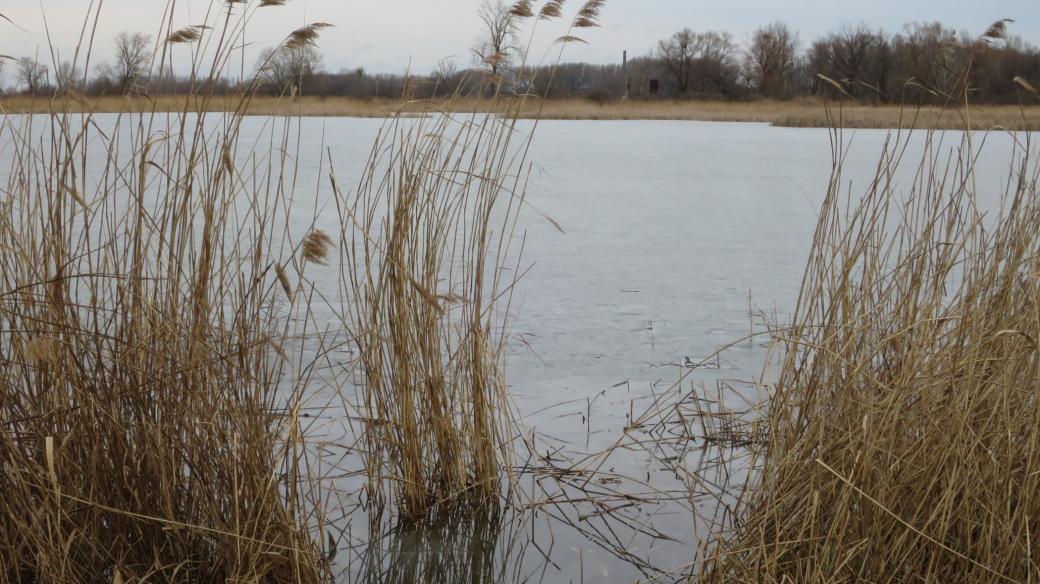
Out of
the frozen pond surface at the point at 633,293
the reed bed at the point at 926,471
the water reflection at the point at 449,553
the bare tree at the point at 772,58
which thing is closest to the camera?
the reed bed at the point at 926,471

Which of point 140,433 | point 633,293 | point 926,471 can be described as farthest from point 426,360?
point 633,293

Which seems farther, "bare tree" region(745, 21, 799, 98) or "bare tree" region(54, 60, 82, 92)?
"bare tree" region(745, 21, 799, 98)

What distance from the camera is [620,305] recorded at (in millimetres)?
4426

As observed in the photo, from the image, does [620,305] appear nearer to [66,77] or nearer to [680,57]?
[66,77]

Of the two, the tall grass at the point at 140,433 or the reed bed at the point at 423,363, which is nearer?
the tall grass at the point at 140,433

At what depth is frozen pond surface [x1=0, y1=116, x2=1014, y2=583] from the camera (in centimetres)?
213

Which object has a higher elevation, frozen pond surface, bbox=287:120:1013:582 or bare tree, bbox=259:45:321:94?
bare tree, bbox=259:45:321:94

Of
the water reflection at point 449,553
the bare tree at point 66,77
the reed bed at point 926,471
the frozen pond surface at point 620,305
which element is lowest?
the water reflection at point 449,553

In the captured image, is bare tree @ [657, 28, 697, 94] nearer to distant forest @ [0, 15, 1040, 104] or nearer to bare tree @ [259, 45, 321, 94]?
distant forest @ [0, 15, 1040, 104]

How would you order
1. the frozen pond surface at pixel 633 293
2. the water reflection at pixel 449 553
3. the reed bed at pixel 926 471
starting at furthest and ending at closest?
the frozen pond surface at pixel 633 293
the water reflection at pixel 449 553
the reed bed at pixel 926 471

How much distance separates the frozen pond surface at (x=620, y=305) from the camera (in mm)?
2135

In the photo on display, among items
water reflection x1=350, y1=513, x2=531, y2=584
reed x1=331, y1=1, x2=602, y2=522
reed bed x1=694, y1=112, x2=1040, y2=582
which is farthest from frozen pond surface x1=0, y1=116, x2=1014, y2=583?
reed bed x1=694, y1=112, x2=1040, y2=582

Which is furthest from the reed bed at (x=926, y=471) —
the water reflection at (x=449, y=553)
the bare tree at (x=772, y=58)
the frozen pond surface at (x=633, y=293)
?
the bare tree at (x=772, y=58)

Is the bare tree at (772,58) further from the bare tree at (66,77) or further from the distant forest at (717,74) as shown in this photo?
the bare tree at (66,77)
